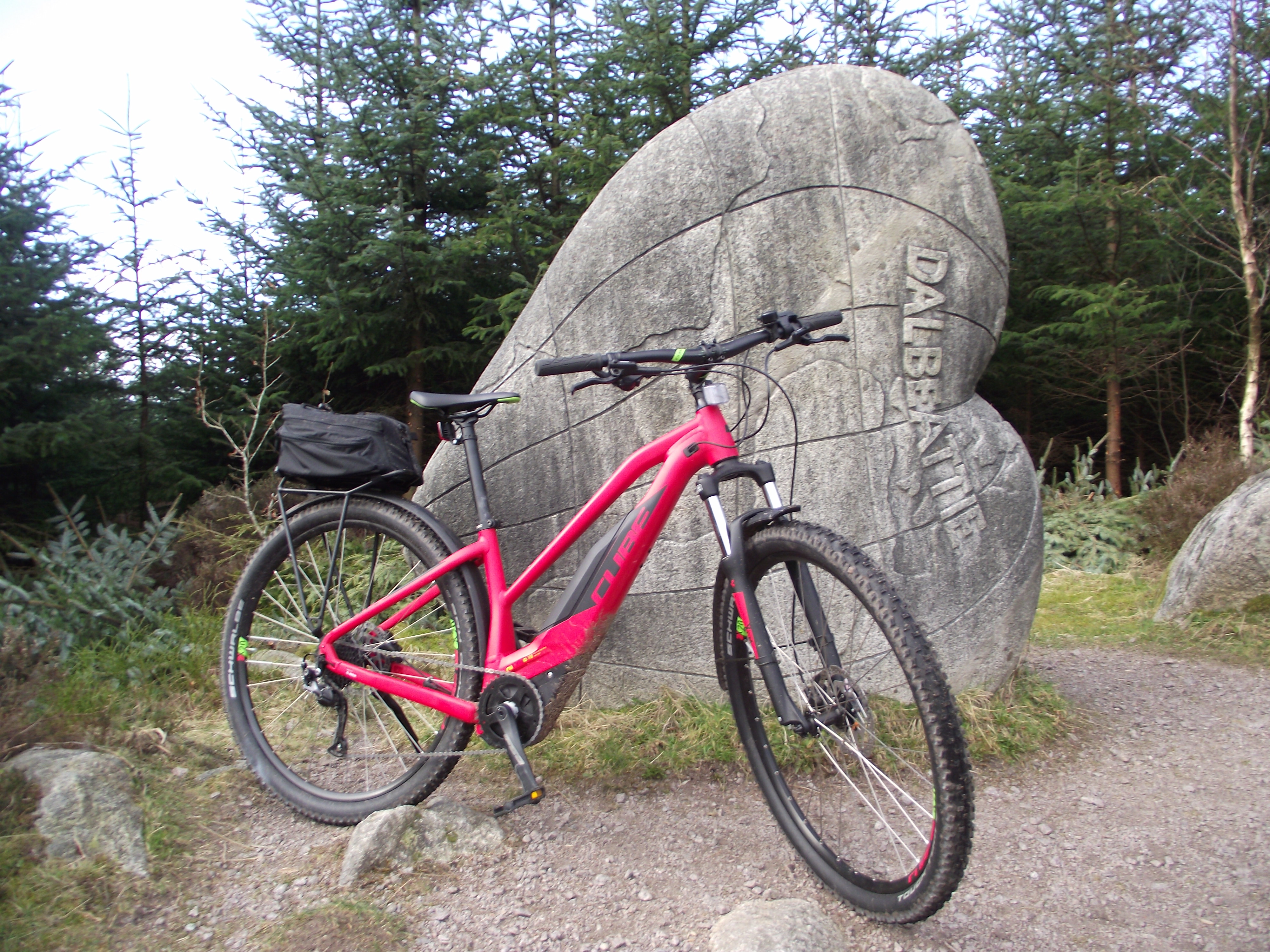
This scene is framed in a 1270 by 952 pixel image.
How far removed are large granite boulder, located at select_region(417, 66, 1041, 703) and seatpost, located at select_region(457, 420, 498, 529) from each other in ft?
2.19

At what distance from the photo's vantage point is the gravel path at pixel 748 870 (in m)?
1.88

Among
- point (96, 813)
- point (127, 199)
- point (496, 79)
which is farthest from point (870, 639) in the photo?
point (127, 199)

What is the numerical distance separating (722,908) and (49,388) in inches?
232

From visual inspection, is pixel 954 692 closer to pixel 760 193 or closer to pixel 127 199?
pixel 760 193

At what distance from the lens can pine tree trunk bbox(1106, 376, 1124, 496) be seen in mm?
7746

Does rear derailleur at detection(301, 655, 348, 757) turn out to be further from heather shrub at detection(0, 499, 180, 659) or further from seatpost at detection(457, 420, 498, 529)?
heather shrub at detection(0, 499, 180, 659)

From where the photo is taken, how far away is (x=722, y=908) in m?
1.99

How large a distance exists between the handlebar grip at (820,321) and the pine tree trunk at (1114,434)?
268 inches

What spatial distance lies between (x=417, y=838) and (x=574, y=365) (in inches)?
51.7

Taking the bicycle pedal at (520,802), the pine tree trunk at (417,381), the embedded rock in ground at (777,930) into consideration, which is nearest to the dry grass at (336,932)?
the bicycle pedal at (520,802)

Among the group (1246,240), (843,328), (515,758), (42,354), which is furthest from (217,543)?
(1246,240)

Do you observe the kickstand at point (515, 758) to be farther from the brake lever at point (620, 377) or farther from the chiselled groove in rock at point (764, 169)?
the chiselled groove in rock at point (764, 169)

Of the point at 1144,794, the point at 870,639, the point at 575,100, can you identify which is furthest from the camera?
the point at 575,100

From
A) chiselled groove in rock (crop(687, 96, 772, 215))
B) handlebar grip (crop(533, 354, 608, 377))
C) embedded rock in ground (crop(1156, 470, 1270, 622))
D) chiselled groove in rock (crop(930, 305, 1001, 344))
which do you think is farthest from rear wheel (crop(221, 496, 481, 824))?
embedded rock in ground (crop(1156, 470, 1270, 622))
